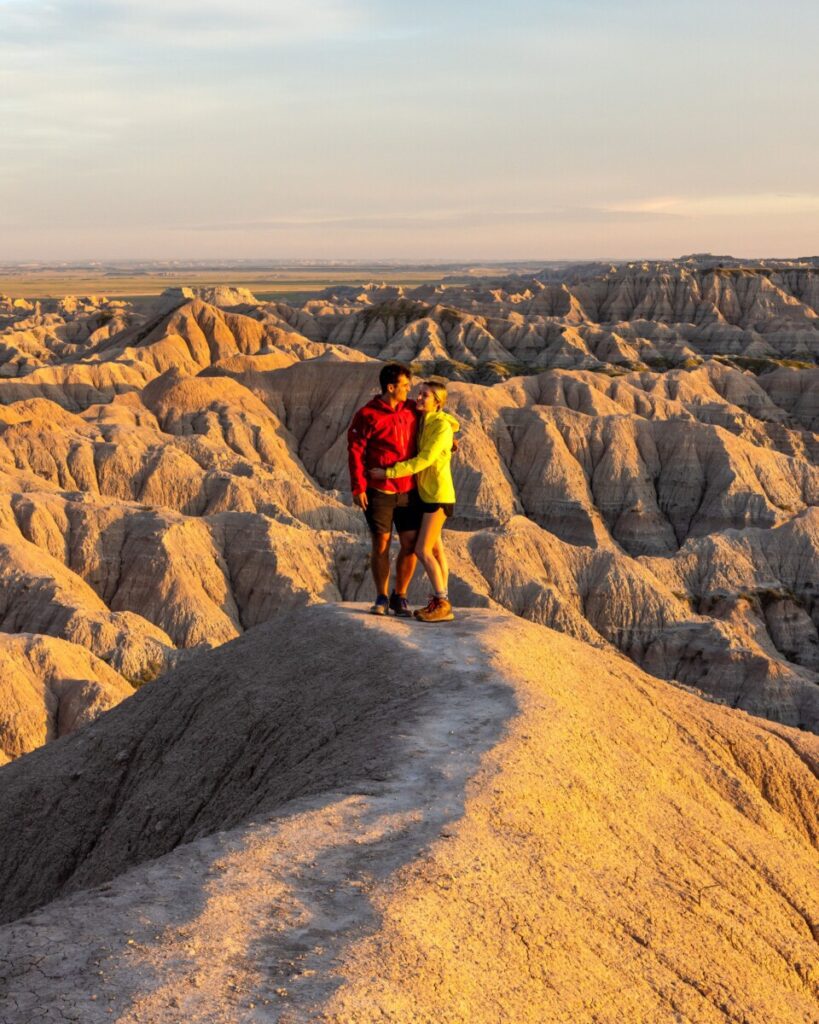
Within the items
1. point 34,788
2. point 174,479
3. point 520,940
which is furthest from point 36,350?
point 520,940

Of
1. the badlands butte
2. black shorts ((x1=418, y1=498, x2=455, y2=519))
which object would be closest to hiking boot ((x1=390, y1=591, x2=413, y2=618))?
the badlands butte

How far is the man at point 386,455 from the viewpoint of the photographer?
1614 centimetres

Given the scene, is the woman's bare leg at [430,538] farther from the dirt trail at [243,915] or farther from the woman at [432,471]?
the dirt trail at [243,915]

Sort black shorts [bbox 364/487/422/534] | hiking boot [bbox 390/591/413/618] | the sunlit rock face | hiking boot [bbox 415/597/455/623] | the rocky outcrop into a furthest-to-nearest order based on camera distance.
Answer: the sunlit rock face, the rocky outcrop, hiking boot [bbox 390/591/413/618], hiking boot [bbox 415/597/455/623], black shorts [bbox 364/487/422/534]

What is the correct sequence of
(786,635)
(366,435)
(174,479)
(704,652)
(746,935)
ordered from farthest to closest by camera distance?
(174,479) → (786,635) → (704,652) → (366,435) → (746,935)

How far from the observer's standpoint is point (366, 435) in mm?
16188

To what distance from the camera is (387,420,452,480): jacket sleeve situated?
1602 centimetres

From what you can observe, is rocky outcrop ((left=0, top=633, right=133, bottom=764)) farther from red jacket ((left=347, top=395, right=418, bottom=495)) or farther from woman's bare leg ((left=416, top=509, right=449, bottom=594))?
red jacket ((left=347, top=395, right=418, bottom=495))

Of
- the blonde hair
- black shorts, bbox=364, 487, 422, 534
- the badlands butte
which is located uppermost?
the blonde hair

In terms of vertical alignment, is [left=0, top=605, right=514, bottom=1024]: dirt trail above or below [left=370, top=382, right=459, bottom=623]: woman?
below

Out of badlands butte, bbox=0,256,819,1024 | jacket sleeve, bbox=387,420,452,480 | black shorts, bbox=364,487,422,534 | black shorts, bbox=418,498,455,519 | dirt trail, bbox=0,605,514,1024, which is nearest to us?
dirt trail, bbox=0,605,514,1024

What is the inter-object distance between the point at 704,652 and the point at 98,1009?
159ft

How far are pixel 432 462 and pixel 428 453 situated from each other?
203mm

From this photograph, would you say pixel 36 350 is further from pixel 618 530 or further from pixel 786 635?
pixel 786 635
